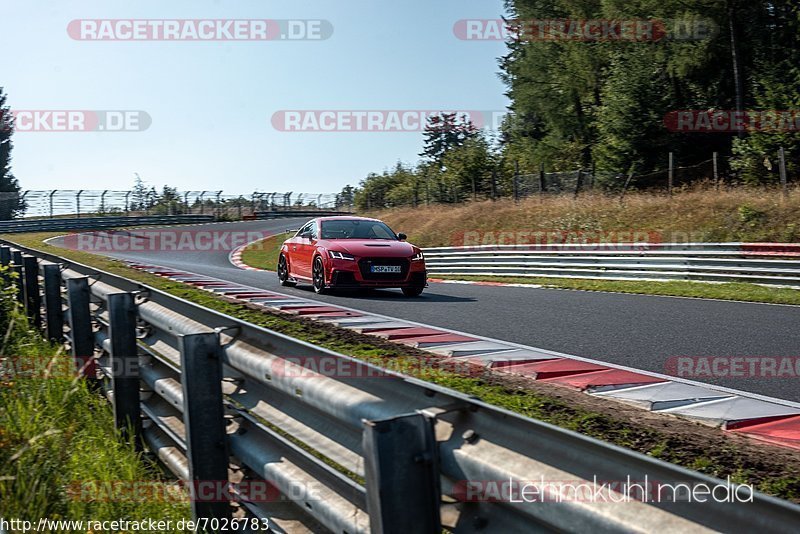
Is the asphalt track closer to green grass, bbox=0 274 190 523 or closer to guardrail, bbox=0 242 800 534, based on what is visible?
guardrail, bbox=0 242 800 534

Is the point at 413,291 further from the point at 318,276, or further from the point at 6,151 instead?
the point at 6,151

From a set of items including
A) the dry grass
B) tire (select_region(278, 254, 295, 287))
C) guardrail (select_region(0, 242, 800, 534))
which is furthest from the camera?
the dry grass

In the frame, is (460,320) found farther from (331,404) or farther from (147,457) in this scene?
(331,404)

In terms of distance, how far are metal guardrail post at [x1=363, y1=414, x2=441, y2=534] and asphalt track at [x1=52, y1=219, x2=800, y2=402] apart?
4.46 m

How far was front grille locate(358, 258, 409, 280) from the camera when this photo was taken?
12.8m

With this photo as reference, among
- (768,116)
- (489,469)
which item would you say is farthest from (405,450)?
(768,116)

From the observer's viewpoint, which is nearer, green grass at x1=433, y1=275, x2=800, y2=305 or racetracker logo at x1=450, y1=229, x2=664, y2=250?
green grass at x1=433, y1=275, x2=800, y2=305

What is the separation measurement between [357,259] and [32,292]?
Answer: 4.99 metres

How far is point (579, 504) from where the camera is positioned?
166 cm

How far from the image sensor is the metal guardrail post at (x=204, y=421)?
11.1 feet

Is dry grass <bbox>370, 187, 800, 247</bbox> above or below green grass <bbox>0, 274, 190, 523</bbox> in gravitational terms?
above

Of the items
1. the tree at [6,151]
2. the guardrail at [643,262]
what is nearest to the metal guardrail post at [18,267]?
the guardrail at [643,262]

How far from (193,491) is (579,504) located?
7.26 feet

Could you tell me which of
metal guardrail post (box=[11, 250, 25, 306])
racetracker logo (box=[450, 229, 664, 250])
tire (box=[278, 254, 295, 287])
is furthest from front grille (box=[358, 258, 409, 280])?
racetracker logo (box=[450, 229, 664, 250])
